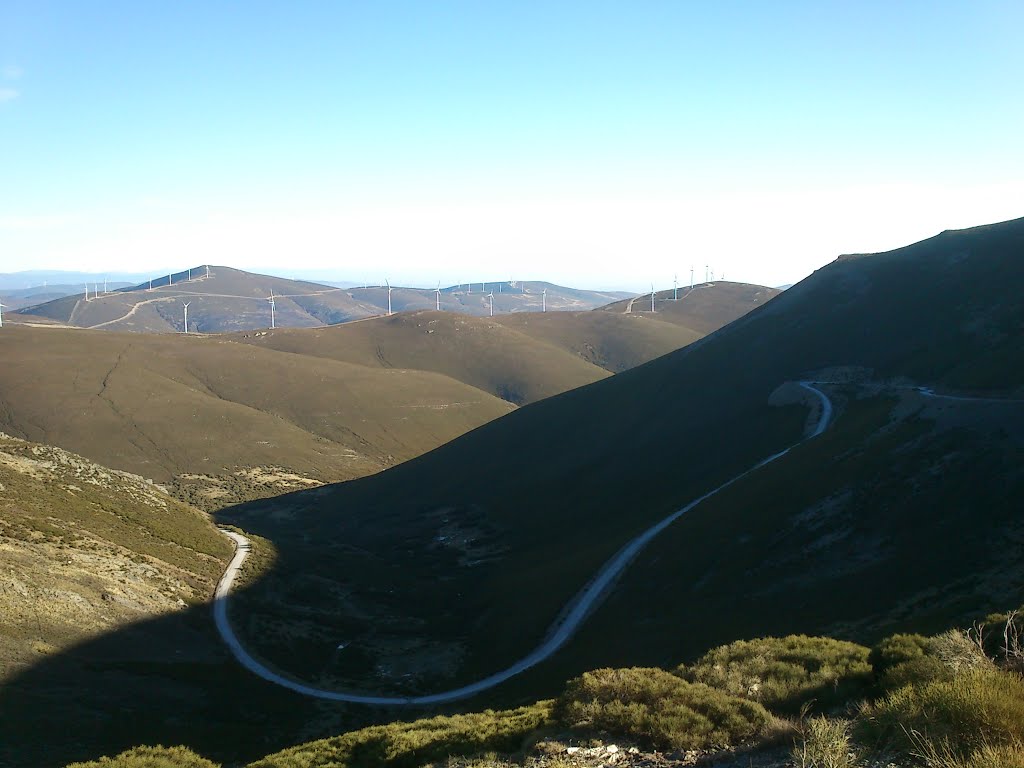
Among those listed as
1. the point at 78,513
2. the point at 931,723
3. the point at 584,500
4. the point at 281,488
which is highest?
the point at 931,723

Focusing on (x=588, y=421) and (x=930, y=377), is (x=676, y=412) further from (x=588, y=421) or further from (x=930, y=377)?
(x=930, y=377)

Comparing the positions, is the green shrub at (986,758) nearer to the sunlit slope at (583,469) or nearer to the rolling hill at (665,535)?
the rolling hill at (665,535)

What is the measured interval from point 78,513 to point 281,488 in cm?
6309

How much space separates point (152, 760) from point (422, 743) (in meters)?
7.34

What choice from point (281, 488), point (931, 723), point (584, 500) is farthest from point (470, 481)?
point (931, 723)

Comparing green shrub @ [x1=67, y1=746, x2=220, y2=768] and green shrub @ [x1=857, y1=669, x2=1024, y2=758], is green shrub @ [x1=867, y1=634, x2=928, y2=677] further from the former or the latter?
green shrub @ [x1=67, y1=746, x2=220, y2=768]

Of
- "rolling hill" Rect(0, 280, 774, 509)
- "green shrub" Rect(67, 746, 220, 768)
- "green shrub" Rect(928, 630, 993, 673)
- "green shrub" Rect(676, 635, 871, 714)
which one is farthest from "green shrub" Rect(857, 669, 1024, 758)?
"rolling hill" Rect(0, 280, 774, 509)

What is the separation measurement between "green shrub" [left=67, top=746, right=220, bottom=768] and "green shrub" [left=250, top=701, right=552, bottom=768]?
2705mm

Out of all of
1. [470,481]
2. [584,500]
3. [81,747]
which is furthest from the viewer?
[470,481]

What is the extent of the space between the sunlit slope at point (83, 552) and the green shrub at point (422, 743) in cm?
1985

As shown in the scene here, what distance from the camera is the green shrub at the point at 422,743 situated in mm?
15734

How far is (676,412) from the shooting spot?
9031 cm

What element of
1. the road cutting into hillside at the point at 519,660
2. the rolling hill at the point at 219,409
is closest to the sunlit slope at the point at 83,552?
the road cutting into hillside at the point at 519,660

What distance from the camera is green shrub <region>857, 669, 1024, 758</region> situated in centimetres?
987
